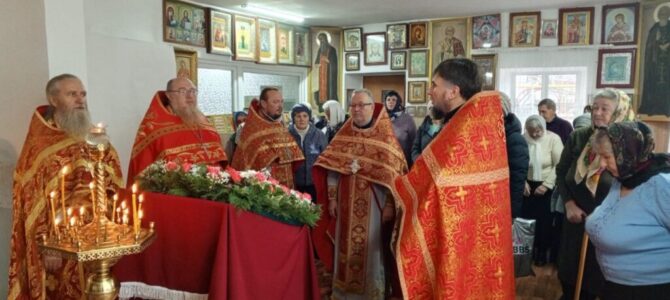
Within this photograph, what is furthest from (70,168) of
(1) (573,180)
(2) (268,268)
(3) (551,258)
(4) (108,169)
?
(3) (551,258)

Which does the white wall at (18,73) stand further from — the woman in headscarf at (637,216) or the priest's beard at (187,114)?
the woman in headscarf at (637,216)

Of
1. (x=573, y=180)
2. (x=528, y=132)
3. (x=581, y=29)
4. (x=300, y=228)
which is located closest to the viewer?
(x=300, y=228)

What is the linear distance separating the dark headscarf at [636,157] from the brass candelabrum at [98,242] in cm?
189

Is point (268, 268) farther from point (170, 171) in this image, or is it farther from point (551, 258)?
point (551, 258)

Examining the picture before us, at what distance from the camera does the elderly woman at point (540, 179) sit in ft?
16.0

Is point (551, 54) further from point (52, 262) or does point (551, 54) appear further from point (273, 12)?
point (52, 262)

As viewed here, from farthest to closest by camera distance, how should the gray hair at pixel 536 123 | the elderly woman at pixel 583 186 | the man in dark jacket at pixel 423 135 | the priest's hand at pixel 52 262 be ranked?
the gray hair at pixel 536 123 < the man in dark jacket at pixel 423 135 < the elderly woman at pixel 583 186 < the priest's hand at pixel 52 262

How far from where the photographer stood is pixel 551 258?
505 cm

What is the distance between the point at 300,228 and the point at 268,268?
0.24 m

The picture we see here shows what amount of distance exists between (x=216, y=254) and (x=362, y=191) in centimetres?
155

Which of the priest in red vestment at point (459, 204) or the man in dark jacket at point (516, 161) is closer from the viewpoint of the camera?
the priest in red vestment at point (459, 204)

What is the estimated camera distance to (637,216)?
6.31 feet

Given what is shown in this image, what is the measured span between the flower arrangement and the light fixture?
19.3ft

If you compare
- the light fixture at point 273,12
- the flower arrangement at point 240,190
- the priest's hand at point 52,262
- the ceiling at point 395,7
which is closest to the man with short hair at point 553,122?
the ceiling at point 395,7
